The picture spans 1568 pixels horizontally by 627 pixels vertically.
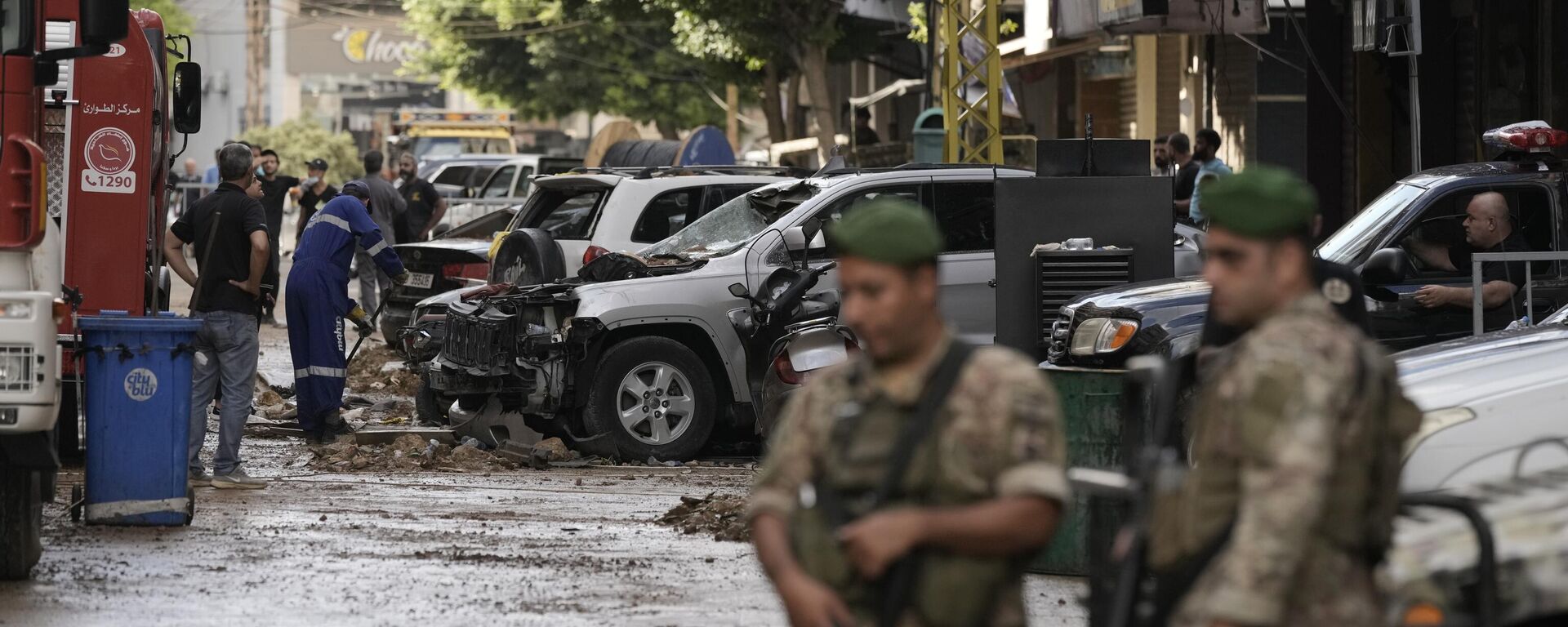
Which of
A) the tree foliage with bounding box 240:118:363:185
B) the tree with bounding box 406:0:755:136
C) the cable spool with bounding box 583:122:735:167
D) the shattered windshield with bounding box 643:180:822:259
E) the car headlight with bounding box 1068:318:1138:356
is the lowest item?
the car headlight with bounding box 1068:318:1138:356

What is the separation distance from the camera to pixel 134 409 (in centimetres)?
835

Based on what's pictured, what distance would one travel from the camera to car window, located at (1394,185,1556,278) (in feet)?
30.0

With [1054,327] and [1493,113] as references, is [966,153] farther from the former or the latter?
[1054,327]

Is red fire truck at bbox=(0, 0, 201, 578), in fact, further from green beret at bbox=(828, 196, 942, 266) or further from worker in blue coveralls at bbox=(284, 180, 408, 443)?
green beret at bbox=(828, 196, 942, 266)

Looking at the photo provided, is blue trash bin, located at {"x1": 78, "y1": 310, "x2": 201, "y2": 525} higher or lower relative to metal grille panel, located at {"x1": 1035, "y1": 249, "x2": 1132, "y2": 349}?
lower

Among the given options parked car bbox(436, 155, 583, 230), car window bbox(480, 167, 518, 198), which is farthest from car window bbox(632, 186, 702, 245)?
car window bbox(480, 167, 518, 198)

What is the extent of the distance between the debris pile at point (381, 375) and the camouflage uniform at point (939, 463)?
38.0 ft

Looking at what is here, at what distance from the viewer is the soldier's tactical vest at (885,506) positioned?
3400 mm

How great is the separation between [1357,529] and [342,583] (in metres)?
4.93

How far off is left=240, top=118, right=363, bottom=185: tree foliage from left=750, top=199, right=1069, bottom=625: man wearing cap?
50.3m

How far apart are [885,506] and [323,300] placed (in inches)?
351

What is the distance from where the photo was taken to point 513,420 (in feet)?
37.5

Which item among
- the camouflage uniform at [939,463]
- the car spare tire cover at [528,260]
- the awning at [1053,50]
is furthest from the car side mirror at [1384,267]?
the awning at [1053,50]

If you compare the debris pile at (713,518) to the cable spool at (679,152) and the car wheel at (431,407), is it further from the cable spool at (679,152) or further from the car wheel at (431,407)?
the cable spool at (679,152)
